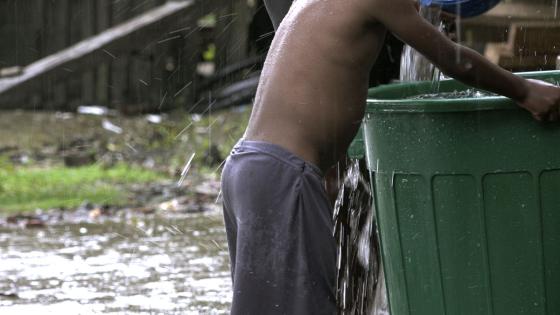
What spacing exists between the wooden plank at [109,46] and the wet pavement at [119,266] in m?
1.86

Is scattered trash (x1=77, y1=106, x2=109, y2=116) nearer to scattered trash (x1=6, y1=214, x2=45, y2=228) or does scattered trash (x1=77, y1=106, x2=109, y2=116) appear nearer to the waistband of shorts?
scattered trash (x1=6, y1=214, x2=45, y2=228)

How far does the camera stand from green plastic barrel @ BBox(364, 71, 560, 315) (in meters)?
3.00

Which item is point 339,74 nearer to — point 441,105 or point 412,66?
point 441,105

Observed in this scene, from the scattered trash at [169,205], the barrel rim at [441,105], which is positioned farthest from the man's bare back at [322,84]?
the scattered trash at [169,205]

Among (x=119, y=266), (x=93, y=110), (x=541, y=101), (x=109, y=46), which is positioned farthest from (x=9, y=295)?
(x=93, y=110)

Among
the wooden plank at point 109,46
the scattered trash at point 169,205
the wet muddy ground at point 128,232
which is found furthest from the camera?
the wooden plank at point 109,46

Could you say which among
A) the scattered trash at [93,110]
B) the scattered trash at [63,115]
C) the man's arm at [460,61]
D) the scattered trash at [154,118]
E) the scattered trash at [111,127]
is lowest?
the scattered trash at [111,127]

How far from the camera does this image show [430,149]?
10.1 feet

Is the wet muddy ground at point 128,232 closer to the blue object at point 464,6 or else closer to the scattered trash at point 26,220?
the scattered trash at point 26,220

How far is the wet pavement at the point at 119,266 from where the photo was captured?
479cm

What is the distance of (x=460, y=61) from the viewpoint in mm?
2967

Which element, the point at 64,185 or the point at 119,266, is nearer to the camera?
the point at 119,266

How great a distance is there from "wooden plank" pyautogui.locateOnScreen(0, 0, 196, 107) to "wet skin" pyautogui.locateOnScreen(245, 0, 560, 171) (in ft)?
18.2

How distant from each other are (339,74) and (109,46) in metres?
5.96
